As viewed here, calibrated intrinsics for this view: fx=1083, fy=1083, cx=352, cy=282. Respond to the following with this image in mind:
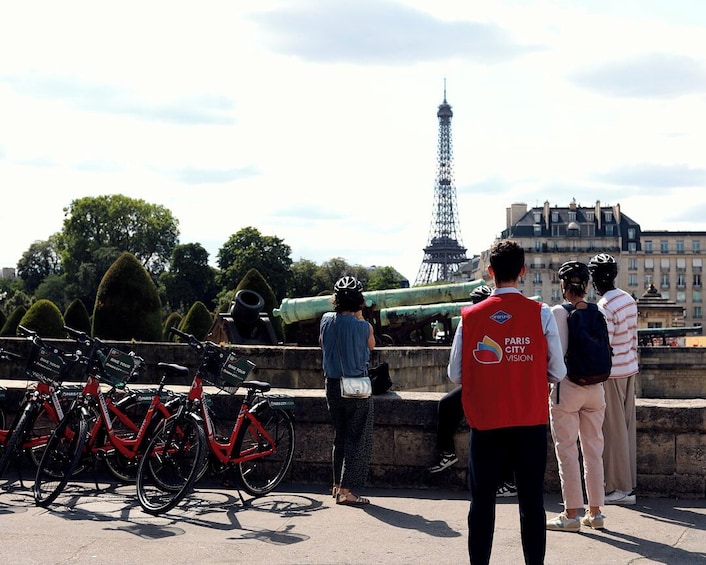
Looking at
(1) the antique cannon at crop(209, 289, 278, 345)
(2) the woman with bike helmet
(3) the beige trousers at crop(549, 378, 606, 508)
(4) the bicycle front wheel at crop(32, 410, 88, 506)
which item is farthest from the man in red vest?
(1) the antique cannon at crop(209, 289, 278, 345)

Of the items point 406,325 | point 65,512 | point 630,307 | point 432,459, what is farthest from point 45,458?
point 406,325

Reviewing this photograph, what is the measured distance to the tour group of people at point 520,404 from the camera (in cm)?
520

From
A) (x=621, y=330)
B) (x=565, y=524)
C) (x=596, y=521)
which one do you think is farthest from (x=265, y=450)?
(x=621, y=330)

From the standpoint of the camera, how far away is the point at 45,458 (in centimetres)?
777

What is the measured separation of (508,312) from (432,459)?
11.2ft

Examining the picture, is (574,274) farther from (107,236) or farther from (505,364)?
(107,236)

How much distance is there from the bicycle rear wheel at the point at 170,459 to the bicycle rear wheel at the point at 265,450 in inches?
15.9

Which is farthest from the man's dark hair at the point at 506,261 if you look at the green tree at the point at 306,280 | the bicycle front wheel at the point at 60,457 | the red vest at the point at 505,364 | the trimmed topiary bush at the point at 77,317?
the green tree at the point at 306,280

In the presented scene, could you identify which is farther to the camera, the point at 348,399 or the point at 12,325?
the point at 12,325

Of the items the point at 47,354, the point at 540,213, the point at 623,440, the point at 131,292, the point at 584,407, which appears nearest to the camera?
the point at 584,407

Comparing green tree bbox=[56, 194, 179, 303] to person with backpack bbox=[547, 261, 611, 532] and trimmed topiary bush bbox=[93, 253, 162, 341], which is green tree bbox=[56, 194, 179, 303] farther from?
person with backpack bbox=[547, 261, 611, 532]

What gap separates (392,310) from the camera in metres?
26.4

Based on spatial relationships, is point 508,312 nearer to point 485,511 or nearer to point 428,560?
point 485,511

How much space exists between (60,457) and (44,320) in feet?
82.1
